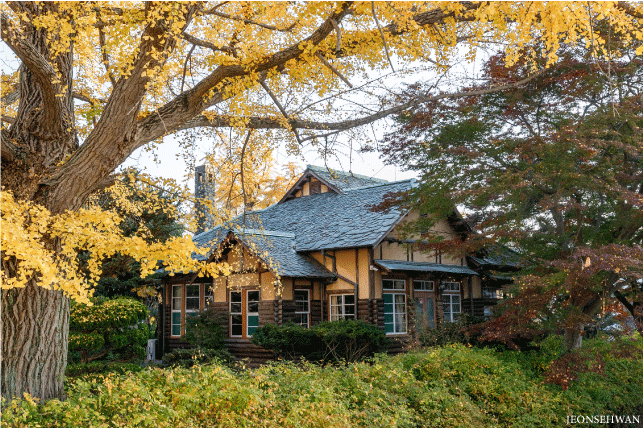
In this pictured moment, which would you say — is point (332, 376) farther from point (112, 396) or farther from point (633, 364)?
point (633, 364)

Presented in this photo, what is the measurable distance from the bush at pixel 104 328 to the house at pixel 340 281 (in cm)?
279

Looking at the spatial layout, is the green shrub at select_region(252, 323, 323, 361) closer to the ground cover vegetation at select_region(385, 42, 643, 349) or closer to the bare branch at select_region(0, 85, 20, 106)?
the ground cover vegetation at select_region(385, 42, 643, 349)

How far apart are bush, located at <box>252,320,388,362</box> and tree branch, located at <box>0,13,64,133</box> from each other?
8609 millimetres

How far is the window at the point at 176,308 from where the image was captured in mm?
18750

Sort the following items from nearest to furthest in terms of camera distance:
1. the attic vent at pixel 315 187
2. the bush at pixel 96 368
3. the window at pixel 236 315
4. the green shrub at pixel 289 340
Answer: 1. the bush at pixel 96 368
2. the green shrub at pixel 289 340
3. the window at pixel 236 315
4. the attic vent at pixel 315 187

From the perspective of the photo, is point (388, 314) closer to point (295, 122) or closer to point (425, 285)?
point (425, 285)

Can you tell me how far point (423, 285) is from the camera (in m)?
17.8

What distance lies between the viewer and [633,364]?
512 inches

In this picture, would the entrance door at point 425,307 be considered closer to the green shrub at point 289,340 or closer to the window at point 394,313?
the window at point 394,313

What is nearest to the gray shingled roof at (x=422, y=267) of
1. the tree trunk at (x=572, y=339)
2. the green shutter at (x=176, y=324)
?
the tree trunk at (x=572, y=339)

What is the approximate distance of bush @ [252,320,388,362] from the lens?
13773 millimetres

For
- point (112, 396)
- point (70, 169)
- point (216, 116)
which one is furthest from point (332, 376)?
point (70, 169)

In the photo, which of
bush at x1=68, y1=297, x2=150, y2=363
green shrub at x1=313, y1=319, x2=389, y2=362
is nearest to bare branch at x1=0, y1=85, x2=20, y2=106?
bush at x1=68, y1=297, x2=150, y2=363

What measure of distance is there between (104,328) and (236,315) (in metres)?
5.38
